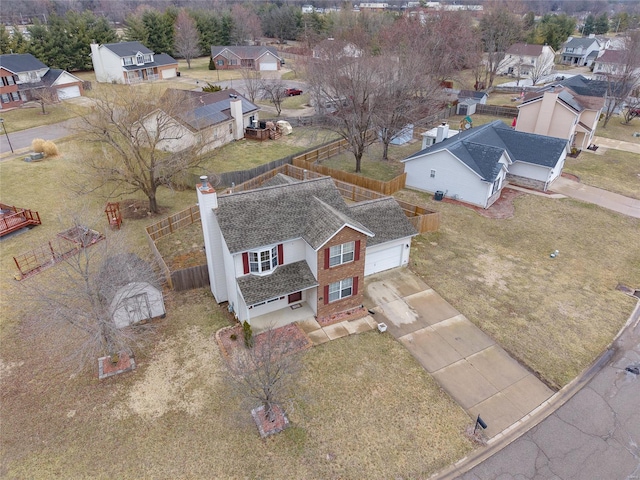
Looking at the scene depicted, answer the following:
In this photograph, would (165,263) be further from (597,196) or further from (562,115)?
(562,115)

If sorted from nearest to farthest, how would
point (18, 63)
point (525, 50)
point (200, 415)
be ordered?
point (200, 415)
point (18, 63)
point (525, 50)

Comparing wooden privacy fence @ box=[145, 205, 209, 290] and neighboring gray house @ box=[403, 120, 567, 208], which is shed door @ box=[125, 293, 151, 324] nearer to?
wooden privacy fence @ box=[145, 205, 209, 290]

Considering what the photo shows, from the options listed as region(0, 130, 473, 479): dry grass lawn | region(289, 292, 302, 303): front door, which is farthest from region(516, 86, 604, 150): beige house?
region(0, 130, 473, 479): dry grass lawn

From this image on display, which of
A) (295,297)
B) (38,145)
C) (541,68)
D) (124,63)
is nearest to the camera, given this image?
(295,297)

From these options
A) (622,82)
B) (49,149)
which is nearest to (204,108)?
(49,149)

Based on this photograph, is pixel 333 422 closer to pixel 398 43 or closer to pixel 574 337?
pixel 574 337

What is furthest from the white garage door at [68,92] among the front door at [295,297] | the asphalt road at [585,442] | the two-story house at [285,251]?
the asphalt road at [585,442]

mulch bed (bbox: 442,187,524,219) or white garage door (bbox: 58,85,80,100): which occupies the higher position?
white garage door (bbox: 58,85,80,100)
